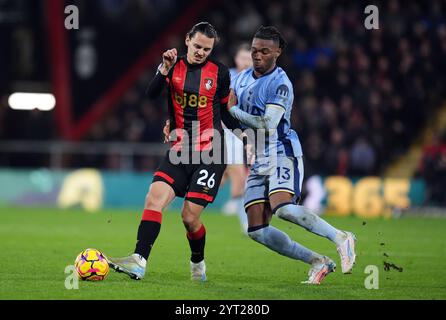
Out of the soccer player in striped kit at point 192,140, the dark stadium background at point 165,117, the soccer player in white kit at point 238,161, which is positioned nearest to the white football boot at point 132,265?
the soccer player in striped kit at point 192,140

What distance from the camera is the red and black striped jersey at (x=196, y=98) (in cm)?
902

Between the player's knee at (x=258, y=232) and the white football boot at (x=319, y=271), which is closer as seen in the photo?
the white football boot at (x=319, y=271)

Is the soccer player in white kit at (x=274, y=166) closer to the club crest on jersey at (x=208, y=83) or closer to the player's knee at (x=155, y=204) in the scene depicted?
the club crest on jersey at (x=208, y=83)

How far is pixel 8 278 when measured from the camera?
29.3 ft

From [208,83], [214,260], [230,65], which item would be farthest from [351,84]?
[208,83]

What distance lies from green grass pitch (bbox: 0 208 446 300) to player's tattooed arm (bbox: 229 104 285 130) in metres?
1.31

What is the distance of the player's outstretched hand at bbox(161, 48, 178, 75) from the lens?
8688mm

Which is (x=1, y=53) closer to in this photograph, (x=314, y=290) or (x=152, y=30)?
(x=152, y=30)

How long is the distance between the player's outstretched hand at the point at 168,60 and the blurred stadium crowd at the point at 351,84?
1179cm

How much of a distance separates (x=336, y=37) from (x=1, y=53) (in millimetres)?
8256

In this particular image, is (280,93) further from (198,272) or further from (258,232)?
(198,272)
